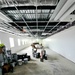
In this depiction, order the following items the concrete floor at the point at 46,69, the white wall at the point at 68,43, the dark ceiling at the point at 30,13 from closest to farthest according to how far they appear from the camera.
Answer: the dark ceiling at the point at 30,13 → the concrete floor at the point at 46,69 → the white wall at the point at 68,43

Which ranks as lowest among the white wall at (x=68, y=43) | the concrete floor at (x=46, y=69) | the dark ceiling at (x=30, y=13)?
the concrete floor at (x=46, y=69)

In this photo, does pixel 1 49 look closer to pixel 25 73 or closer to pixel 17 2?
pixel 25 73

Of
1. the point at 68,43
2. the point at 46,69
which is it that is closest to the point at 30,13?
the point at 46,69

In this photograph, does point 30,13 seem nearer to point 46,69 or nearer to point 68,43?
point 46,69

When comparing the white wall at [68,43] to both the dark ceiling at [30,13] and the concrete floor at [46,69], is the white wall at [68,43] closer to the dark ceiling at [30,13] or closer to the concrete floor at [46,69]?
the concrete floor at [46,69]

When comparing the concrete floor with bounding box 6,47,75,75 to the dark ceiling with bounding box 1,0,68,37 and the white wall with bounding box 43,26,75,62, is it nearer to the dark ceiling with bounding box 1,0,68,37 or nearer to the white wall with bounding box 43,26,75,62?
the white wall with bounding box 43,26,75,62

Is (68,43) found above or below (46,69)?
above

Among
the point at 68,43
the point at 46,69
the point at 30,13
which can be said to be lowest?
the point at 46,69

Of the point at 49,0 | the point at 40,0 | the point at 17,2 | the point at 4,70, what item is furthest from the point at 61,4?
the point at 4,70

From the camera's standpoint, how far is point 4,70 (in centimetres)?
390

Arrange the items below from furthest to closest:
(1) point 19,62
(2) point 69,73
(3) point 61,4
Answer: (1) point 19,62 → (2) point 69,73 → (3) point 61,4

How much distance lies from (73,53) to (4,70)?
13.3 feet

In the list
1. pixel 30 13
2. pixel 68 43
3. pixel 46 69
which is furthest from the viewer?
pixel 68 43

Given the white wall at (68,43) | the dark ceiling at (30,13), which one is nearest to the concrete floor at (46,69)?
the white wall at (68,43)
